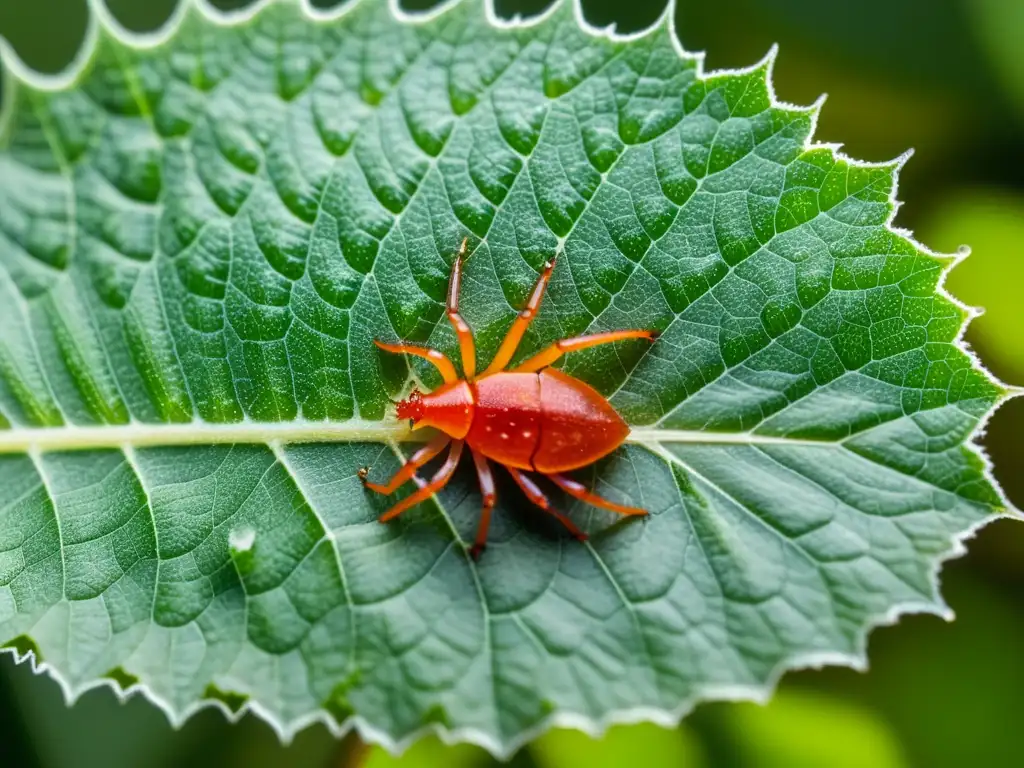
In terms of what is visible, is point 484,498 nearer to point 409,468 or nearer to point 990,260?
point 409,468

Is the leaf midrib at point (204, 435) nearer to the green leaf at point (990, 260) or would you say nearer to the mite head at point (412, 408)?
the mite head at point (412, 408)

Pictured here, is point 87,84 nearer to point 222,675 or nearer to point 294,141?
point 294,141

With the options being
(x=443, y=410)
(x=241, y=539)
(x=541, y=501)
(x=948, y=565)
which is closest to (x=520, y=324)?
(x=443, y=410)

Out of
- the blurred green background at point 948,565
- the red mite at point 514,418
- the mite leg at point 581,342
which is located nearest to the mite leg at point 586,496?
the red mite at point 514,418

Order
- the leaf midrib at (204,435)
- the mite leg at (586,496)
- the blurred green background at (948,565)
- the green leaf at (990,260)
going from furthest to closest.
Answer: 1. the green leaf at (990,260)
2. the blurred green background at (948,565)
3. the leaf midrib at (204,435)
4. the mite leg at (586,496)

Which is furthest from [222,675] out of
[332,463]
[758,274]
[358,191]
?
[758,274]

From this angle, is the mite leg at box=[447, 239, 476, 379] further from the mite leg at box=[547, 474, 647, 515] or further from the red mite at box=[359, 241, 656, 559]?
the mite leg at box=[547, 474, 647, 515]

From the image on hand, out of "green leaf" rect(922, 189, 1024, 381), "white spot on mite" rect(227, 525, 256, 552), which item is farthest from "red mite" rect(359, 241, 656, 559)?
"green leaf" rect(922, 189, 1024, 381)
